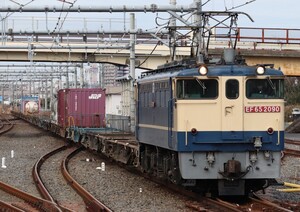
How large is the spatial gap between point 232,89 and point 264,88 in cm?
68

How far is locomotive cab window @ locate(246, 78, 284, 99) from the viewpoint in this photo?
13.4 m

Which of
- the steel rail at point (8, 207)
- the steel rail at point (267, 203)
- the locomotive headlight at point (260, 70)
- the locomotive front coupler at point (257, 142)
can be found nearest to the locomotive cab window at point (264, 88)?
the locomotive headlight at point (260, 70)

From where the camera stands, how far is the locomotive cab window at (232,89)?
43.6ft

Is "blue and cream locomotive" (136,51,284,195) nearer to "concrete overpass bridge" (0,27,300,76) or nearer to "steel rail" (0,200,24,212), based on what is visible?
"steel rail" (0,200,24,212)

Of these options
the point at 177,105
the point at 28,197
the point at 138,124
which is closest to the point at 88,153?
the point at 138,124

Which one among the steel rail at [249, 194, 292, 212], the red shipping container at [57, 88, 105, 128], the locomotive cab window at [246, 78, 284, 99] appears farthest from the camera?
the red shipping container at [57, 88, 105, 128]

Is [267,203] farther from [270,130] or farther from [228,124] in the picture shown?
[228,124]

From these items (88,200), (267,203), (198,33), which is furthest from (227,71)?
(198,33)

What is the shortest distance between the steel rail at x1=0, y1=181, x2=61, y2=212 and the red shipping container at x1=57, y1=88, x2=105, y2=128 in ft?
59.5

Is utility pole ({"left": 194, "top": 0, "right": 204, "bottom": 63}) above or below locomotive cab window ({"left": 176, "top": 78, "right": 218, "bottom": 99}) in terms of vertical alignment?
above

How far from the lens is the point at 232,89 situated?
43.8ft

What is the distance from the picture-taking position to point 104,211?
1199 cm

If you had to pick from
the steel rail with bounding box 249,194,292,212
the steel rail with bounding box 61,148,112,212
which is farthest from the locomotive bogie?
the steel rail with bounding box 61,148,112,212

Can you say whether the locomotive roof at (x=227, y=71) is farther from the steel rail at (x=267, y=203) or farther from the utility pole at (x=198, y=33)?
the utility pole at (x=198, y=33)
